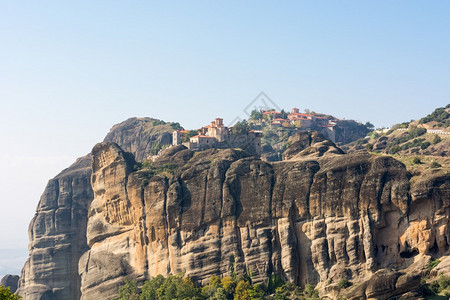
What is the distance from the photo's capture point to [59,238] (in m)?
144

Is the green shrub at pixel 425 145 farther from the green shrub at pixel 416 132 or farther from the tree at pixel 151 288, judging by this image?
the tree at pixel 151 288

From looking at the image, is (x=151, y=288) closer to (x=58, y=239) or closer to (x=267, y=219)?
(x=267, y=219)

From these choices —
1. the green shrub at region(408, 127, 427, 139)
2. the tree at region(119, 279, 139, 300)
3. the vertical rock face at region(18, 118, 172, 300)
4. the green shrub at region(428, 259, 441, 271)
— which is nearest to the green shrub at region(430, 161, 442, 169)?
the green shrub at region(428, 259, 441, 271)

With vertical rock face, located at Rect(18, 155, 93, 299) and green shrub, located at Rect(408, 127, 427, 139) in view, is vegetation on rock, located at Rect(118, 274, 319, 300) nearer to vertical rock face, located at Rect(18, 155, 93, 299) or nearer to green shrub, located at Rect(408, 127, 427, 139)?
vertical rock face, located at Rect(18, 155, 93, 299)

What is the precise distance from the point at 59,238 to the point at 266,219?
51.2 m

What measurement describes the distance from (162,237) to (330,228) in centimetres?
2141

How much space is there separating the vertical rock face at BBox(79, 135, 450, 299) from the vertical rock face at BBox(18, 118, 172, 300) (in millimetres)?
23163

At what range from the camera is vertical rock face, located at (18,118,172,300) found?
14162cm

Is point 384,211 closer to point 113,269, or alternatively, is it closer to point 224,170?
point 224,170

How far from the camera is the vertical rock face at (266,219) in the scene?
9644cm

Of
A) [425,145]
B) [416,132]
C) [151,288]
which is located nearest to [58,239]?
Answer: [151,288]

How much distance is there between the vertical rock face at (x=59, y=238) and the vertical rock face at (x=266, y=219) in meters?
23.2

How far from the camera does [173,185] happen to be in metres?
110

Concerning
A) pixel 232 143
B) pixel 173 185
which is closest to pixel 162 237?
pixel 173 185
